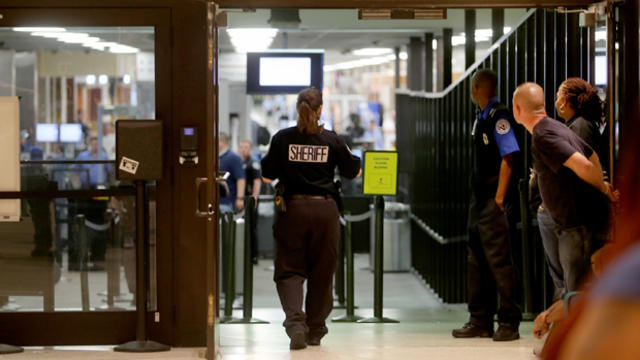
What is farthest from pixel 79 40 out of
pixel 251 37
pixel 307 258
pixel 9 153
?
pixel 251 37

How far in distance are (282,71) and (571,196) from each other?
→ 5298 mm

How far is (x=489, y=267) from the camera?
6422 mm

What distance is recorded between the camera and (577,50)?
6848 millimetres

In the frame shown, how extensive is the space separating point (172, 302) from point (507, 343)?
2172mm

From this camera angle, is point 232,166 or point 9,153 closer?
point 9,153

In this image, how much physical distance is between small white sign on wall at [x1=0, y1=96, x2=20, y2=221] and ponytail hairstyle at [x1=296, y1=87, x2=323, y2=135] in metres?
1.78

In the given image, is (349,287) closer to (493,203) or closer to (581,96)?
(493,203)

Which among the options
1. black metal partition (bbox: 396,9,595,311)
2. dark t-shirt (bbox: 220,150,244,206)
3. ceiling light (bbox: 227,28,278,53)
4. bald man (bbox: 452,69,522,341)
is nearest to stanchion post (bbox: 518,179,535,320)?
black metal partition (bbox: 396,9,595,311)

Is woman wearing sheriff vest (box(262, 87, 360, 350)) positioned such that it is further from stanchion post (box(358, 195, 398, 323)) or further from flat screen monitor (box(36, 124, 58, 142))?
flat screen monitor (box(36, 124, 58, 142))

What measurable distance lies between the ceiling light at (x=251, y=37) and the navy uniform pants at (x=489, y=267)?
5980 mm

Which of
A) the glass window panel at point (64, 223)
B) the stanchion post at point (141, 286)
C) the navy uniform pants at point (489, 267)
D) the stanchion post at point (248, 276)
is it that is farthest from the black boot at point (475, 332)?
the glass window panel at point (64, 223)

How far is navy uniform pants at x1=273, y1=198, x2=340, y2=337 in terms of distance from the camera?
6.18 m

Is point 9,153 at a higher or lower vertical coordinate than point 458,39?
lower

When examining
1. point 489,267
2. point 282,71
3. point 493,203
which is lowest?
point 489,267
